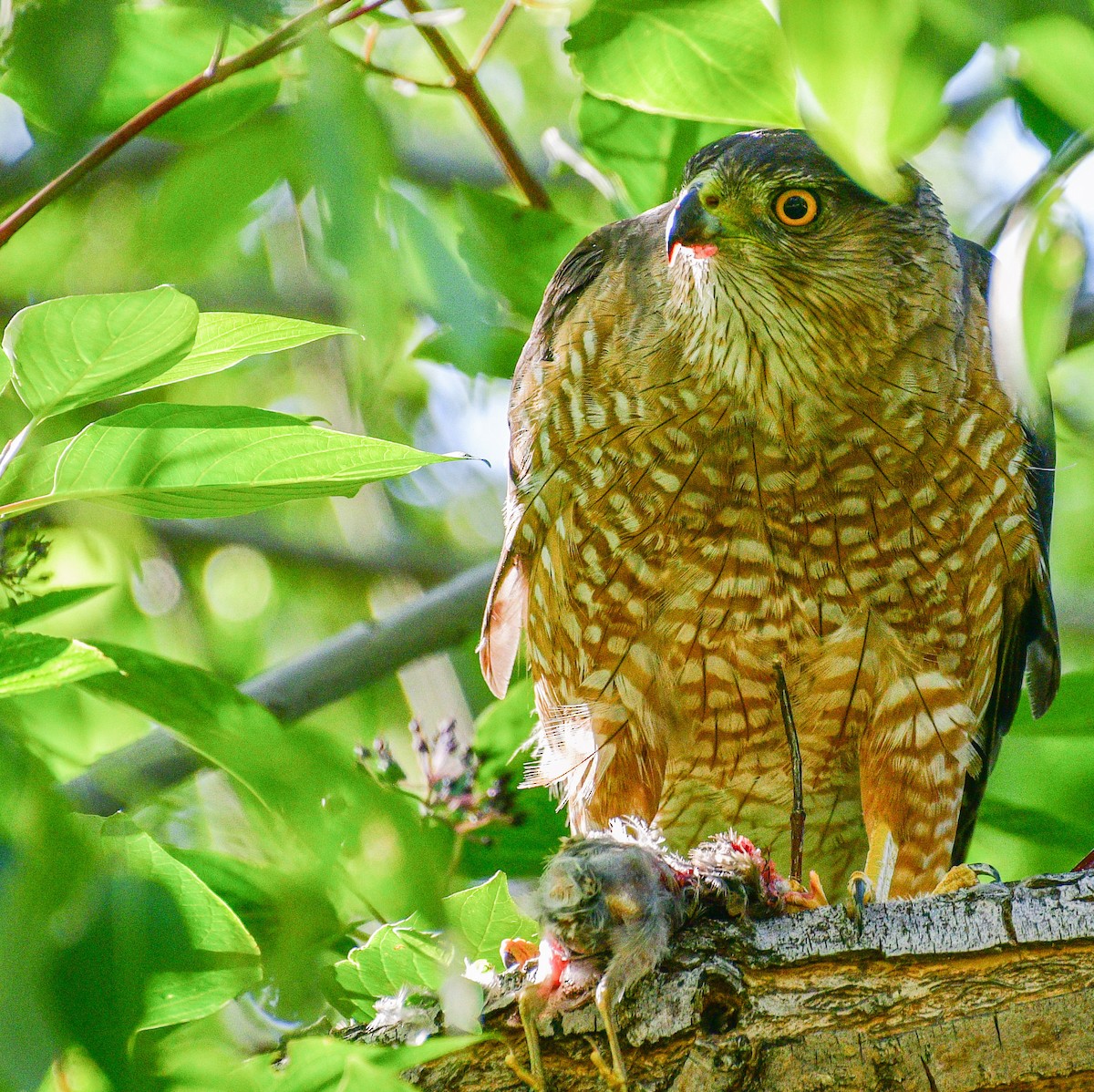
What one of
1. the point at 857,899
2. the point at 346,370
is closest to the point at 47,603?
the point at 346,370

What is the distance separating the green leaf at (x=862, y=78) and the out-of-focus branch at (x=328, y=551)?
12.1ft

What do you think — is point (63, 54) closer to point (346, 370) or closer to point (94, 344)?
point (94, 344)

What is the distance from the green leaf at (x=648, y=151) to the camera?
10.1 feet

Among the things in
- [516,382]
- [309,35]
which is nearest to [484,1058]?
[309,35]

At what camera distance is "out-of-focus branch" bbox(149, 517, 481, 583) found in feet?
15.3

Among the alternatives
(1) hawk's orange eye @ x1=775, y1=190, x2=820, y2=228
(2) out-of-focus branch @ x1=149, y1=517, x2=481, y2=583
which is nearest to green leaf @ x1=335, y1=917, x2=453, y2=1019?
(1) hawk's orange eye @ x1=775, y1=190, x2=820, y2=228

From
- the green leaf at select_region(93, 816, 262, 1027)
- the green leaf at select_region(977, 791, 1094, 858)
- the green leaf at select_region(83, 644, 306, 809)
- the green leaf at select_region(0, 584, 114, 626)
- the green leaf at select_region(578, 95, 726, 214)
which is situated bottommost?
the green leaf at select_region(977, 791, 1094, 858)

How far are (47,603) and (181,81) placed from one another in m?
1.06

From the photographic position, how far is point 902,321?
3.01 meters

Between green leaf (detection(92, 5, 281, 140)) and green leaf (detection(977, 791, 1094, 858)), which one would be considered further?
green leaf (detection(977, 791, 1094, 858))

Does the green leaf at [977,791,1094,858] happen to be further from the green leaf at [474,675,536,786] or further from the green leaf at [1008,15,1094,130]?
the green leaf at [1008,15,1094,130]

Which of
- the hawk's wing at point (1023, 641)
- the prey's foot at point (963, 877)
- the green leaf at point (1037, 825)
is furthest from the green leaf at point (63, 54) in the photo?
the green leaf at point (1037, 825)

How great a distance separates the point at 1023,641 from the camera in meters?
3.40

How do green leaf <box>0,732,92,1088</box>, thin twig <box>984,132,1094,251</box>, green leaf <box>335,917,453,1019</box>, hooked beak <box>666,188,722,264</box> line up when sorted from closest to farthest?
green leaf <box>0,732,92,1088</box> < thin twig <box>984,132,1094,251</box> < green leaf <box>335,917,453,1019</box> < hooked beak <box>666,188,722,264</box>
